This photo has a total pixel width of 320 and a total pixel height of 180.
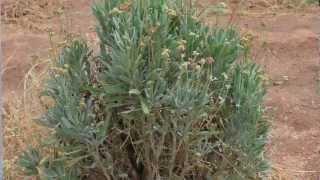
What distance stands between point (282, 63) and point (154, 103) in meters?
3.15

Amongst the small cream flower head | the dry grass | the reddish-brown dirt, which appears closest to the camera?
the small cream flower head

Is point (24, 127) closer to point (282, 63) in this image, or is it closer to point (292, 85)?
point (292, 85)

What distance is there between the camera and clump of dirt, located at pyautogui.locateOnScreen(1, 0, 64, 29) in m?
6.50

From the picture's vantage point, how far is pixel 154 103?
106 inches

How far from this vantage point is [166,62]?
2.71 m

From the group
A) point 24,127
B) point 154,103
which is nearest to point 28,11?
point 24,127

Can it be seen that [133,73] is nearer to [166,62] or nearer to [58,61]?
[166,62]

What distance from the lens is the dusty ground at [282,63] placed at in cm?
437

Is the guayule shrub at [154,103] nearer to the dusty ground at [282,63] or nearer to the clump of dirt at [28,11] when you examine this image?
the dusty ground at [282,63]

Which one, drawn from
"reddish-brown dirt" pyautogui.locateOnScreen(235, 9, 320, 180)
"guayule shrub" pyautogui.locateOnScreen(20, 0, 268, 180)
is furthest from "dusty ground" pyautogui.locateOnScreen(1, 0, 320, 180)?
"guayule shrub" pyautogui.locateOnScreen(20, 0, 268, 180)

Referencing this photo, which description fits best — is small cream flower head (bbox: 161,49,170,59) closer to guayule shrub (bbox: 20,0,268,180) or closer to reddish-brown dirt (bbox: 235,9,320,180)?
guayule shrub (bbox: 20,0,268,180)

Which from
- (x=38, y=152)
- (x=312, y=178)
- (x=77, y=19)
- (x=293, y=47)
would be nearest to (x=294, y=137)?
(x=312, y=178)

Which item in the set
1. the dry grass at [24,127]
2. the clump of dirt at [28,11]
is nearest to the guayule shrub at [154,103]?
the dry grass at [24,127]

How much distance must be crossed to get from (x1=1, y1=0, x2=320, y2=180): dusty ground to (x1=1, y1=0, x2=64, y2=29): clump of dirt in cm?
6
